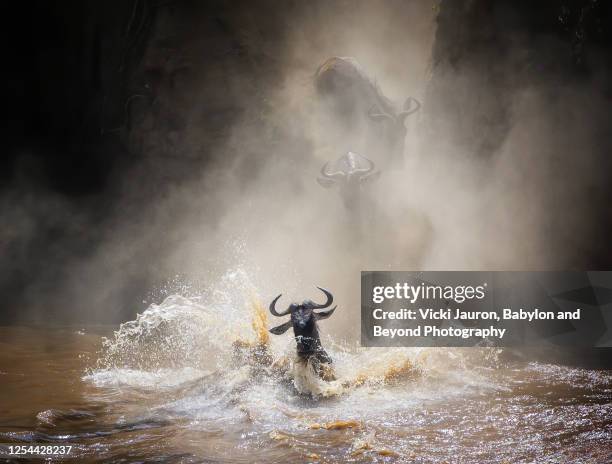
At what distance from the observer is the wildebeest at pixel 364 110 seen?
11.6 metres

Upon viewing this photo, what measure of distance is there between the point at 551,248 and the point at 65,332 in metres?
8.26

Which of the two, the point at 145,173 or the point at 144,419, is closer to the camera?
the point at 144,419

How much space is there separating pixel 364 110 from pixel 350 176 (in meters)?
2.24

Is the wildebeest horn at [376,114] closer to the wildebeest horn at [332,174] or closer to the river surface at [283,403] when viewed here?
the wildebeest horn at [332,174]

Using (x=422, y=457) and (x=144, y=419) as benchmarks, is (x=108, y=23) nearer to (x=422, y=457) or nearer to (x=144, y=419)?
(x=144, y=419)

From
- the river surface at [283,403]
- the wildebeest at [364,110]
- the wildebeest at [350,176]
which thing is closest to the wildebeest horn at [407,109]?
the wildebeest at [364,110]

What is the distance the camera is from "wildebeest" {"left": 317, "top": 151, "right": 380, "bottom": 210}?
10.4 m

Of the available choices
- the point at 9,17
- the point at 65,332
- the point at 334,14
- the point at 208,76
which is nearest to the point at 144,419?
the point at 65,332

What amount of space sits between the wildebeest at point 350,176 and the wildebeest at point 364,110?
114 cm

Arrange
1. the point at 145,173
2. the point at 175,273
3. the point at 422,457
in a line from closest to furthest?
1. the point at 422,457
2. the point at 175,273
3. the point at 145,173

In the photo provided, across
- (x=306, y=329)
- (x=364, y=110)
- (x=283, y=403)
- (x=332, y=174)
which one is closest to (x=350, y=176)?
(x=332, y=174)

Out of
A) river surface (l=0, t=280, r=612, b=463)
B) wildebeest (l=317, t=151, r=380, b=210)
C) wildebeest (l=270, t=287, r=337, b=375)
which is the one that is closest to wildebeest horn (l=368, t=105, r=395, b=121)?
wildebeest (l=317, t=151, r=380, b=210)

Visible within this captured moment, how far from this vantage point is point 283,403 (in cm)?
460

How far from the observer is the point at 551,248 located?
26.5 ft
